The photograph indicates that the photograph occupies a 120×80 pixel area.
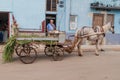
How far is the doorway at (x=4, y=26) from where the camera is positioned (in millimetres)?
21811

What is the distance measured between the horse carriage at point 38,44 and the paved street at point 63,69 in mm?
286

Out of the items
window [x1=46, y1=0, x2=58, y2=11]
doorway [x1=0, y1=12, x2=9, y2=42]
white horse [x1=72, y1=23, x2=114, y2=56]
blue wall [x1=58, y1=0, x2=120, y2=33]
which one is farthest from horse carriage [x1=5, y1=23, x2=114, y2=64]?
doorway [x1=0, y1=12, x2=9, y2=42]

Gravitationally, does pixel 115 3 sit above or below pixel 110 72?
above

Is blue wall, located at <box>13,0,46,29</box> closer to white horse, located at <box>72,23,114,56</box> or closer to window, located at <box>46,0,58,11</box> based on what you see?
window, located at <box>46,0,58,11</box>

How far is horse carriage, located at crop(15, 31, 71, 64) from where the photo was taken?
1282 cm

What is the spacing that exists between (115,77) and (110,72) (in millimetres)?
932

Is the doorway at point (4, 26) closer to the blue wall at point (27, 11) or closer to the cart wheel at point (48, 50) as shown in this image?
the blue wall at point (27, 11)

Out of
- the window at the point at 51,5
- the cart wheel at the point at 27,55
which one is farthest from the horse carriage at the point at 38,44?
the window at the point at 51,5

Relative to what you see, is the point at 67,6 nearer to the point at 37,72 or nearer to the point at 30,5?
the point at 30,5

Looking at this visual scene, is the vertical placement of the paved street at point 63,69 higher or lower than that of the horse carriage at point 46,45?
lower

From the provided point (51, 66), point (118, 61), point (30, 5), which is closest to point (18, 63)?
point (51, 66)

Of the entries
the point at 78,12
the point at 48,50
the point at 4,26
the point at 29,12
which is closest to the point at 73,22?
the point at 78,12

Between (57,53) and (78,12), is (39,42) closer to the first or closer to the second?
(57,53)

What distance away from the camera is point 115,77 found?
10289 mm
